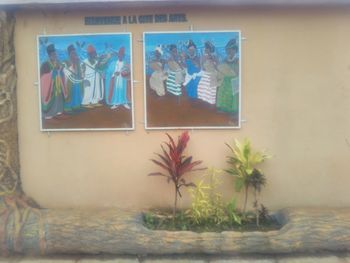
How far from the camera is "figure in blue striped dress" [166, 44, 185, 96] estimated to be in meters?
5.55

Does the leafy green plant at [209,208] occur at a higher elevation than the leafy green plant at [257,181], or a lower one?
lower

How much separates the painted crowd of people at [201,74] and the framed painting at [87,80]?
0.40m

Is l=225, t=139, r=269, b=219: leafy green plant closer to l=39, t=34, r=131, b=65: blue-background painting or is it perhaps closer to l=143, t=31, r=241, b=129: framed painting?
l=143, t=31, r=241, b=129: framed painting

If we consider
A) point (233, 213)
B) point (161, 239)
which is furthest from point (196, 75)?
point (161, 239)

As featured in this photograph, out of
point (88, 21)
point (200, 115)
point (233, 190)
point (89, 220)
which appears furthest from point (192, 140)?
point (88, 21)

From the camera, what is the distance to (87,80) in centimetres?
561

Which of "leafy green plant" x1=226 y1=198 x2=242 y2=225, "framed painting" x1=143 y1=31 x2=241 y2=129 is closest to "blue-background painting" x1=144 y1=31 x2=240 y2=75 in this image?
"framed painting" x1=143 y1=31 x2=241 y2=129

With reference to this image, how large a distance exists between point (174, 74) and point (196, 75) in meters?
0.26

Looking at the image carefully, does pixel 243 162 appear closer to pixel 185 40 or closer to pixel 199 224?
pixel 199 224

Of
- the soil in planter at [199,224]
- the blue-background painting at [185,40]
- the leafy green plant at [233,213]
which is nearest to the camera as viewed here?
the soil in planter at [199,224]

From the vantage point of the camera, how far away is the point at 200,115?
560cm

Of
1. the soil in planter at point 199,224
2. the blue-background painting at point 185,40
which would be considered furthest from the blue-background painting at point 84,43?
the soil in planter at point 199,224

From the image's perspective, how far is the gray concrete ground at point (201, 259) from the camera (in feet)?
16.1

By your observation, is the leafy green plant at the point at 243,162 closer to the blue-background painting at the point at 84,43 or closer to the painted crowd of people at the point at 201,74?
the painted crowd of people at the point at 201,74
